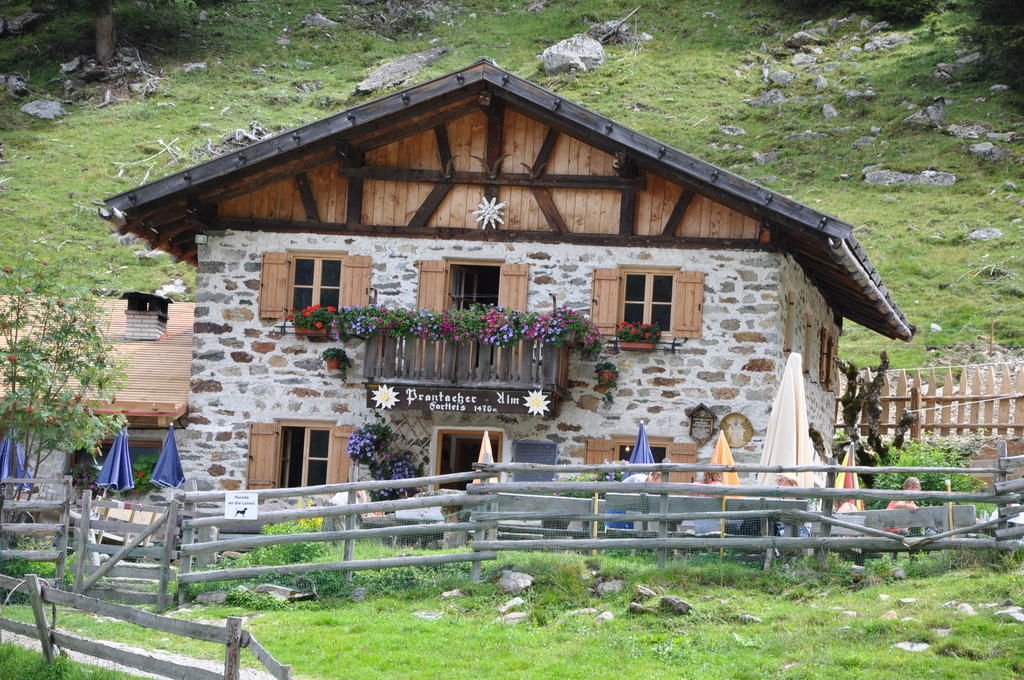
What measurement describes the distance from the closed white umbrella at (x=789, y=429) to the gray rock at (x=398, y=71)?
36.5 m

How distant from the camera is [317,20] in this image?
2285 inches

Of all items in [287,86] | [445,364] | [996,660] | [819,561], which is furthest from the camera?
[287,86]

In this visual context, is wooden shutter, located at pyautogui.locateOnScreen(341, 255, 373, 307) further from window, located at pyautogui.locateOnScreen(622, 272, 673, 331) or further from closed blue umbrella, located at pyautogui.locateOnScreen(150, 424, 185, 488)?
window, located at pyautogui.locateOnScreen(622, 272, 673, 331)

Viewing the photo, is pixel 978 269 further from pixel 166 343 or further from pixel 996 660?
pixel 996 660

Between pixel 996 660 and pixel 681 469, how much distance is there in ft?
14.5

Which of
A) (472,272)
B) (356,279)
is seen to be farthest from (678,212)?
(356,279)

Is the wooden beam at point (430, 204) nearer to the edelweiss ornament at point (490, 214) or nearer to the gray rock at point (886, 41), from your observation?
the edelweiss ornament at point (490, 214)

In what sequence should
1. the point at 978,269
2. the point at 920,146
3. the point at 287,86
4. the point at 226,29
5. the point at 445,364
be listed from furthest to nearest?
the point at 226,29, the point at 287,86, the point at 920,146, the point at 978,269, the point at 445,364

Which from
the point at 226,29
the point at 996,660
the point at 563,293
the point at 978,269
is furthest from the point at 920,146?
the point at 996,660

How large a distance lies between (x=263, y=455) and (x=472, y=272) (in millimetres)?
3986

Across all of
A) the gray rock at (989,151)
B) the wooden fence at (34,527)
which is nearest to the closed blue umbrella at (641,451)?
the wooden fence at (34,527)

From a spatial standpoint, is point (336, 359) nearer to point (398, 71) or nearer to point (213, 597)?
point (213, 597)

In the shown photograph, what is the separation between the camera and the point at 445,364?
56.7 feet

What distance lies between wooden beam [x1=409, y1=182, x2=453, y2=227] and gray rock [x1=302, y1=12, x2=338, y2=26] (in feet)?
137
